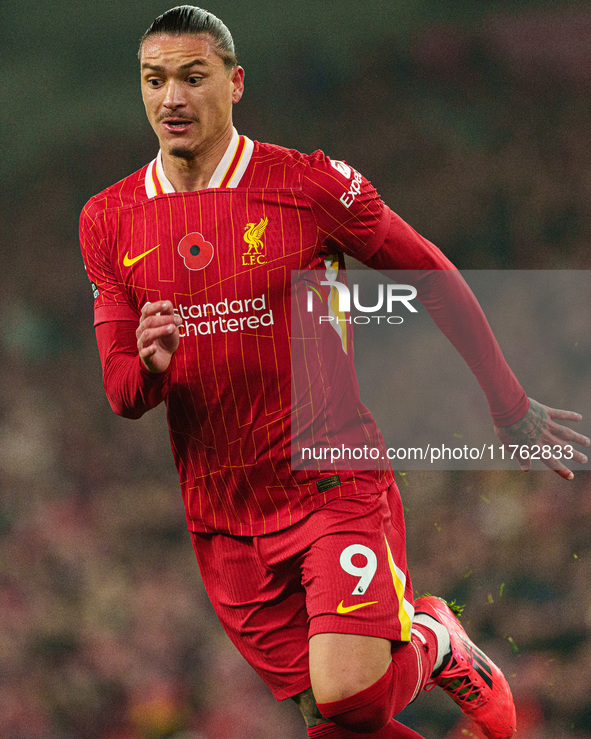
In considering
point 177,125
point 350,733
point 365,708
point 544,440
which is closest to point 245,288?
point 177,125

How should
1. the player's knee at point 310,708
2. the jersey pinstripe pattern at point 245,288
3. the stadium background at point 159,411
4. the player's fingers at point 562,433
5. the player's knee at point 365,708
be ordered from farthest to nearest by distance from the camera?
the stadium background at point 159,411 → the player's fingers at point 562,433 → the player's knee at point 310,708 → the jersey pinstripe pattern at point 245,288 → the player's knee at point 365,708

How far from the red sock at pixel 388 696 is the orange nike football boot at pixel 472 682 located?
157 millimetres

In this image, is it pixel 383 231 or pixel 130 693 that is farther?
pixel 130 693

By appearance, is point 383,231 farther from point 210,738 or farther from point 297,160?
point 210,738

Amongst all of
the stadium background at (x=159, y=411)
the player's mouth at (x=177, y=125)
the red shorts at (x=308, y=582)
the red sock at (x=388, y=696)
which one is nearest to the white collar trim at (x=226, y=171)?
the player's mouth at (x=177, y=125)

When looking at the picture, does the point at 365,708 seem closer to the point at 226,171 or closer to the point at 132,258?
the point at 132,258

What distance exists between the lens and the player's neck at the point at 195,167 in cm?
226

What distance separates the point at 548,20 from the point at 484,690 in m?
3.01

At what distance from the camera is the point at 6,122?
4.50 meters

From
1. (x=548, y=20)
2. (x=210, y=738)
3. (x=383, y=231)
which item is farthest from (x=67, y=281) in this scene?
(x=383, y=231)

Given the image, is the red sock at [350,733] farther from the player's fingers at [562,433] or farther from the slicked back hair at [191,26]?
the slicked back hair at [191,26]

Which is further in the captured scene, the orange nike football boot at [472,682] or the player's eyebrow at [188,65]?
the orange nike football boot at [472,682]

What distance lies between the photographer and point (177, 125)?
7.19 ft

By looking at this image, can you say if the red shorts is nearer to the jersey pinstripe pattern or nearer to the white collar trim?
the jersey pinstripe pattern
